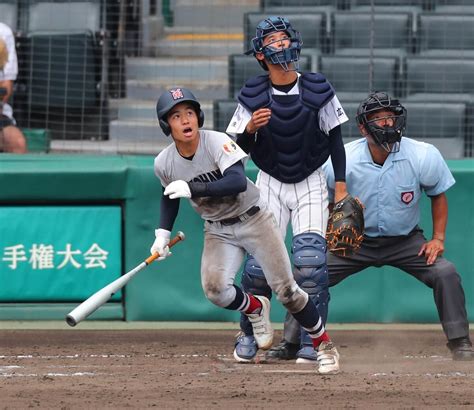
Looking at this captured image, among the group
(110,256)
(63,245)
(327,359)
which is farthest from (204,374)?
(63,245)

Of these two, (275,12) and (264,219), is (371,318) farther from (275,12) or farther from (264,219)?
(275,12)

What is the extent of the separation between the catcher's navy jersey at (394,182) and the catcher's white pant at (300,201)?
0.84ft

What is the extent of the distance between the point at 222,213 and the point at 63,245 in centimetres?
226

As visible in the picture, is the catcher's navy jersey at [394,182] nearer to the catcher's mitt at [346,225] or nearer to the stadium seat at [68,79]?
the catcher's mitt at [346,225]

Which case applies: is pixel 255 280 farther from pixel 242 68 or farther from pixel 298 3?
pixel 298 3

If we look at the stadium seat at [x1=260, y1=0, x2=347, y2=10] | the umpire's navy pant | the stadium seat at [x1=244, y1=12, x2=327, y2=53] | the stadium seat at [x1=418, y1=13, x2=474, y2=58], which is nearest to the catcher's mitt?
the umpire's navy pant

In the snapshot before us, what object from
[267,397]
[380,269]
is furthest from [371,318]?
[267,397]

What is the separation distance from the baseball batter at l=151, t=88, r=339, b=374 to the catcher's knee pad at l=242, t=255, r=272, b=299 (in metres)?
0.23

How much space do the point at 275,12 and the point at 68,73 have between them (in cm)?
191

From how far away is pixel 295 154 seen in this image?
676 centimetres

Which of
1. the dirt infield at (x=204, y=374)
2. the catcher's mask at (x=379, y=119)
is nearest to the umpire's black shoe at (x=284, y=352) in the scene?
the dirt infield at (x=204, y=374)

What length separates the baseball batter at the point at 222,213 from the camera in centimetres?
617

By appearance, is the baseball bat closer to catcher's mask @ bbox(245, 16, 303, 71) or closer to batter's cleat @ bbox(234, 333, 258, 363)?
batter's cleat @ bbox(234, 333, 258, 363)

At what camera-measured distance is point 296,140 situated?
671cm
